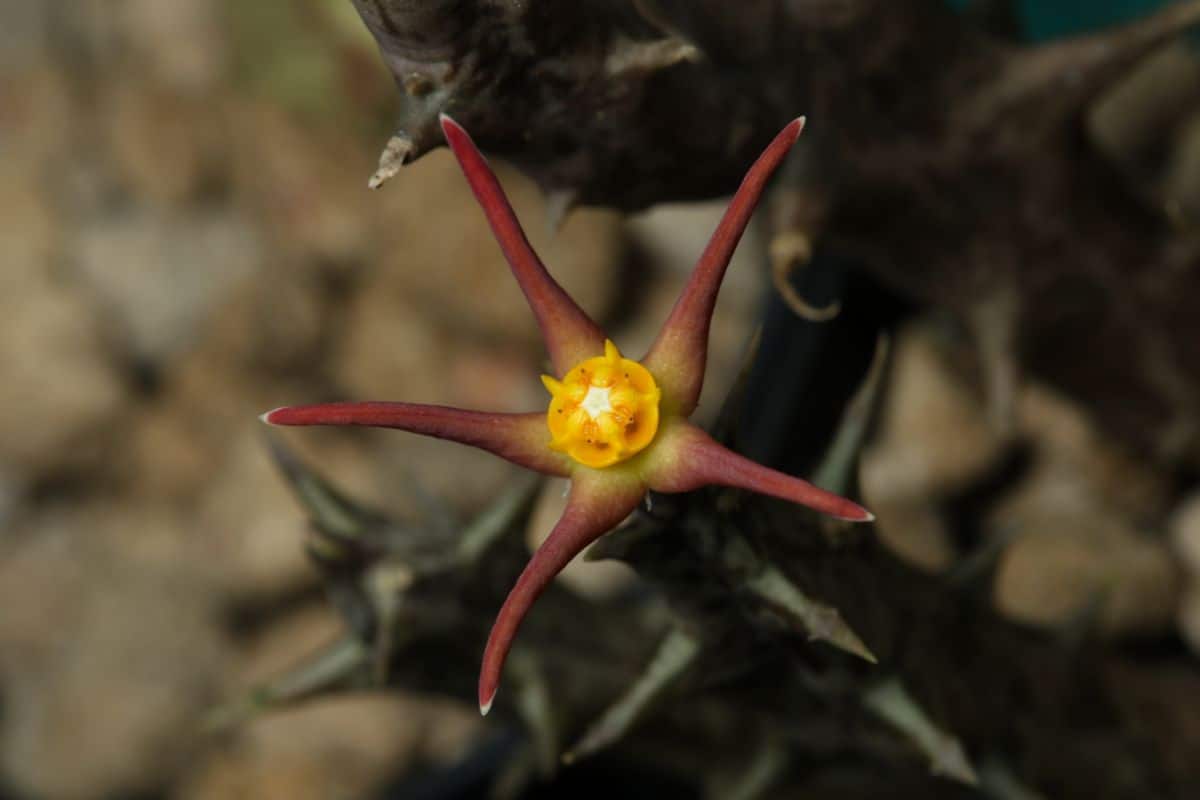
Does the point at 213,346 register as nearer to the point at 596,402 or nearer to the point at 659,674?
the point at 659,674

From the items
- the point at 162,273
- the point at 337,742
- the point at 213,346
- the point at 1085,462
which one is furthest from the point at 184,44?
the point at 1085,462

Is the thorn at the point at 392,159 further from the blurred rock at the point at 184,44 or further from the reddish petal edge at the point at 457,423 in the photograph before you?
the blurred rock at the point at 184,44

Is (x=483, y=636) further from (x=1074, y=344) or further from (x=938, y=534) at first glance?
(x=938, y=534)

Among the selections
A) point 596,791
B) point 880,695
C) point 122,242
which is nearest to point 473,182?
point 880,695

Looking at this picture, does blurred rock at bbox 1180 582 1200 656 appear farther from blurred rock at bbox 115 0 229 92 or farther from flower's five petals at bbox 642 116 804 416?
blurred rock at bbox 115 0 229 92

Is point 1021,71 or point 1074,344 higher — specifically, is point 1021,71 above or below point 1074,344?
above

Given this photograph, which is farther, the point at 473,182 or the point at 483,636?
the point at 483,636

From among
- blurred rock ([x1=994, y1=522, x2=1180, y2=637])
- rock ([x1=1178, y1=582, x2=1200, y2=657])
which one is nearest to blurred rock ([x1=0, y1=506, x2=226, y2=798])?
blurred rock ([x1=994, y1=522, x2=1180, y2=637])
